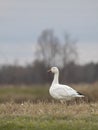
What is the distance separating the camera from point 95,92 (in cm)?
3222

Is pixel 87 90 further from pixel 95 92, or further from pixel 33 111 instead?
pixel 33 111

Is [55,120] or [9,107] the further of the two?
[9,107]

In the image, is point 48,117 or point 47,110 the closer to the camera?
point 48,117

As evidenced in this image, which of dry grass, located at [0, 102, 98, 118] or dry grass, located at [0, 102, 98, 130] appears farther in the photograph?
dry grass, located at [0, 102, 98, 118]

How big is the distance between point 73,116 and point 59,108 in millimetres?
1830

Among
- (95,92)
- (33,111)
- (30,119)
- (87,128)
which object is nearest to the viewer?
(87,128)

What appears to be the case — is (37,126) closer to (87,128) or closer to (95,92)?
(87,128)

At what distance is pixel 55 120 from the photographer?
13430 mm

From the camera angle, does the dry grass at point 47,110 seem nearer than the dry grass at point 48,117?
No

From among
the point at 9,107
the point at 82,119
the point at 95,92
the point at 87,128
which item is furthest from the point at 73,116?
the point at 95,92

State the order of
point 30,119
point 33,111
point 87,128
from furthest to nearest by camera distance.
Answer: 1. point 33,111
2. point 30,119
3. point 87,128

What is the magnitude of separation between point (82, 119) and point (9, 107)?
119 inches

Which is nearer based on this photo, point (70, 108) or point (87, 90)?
point (70, 108)

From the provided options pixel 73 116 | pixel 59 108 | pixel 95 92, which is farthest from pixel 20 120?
pixel 95 92
